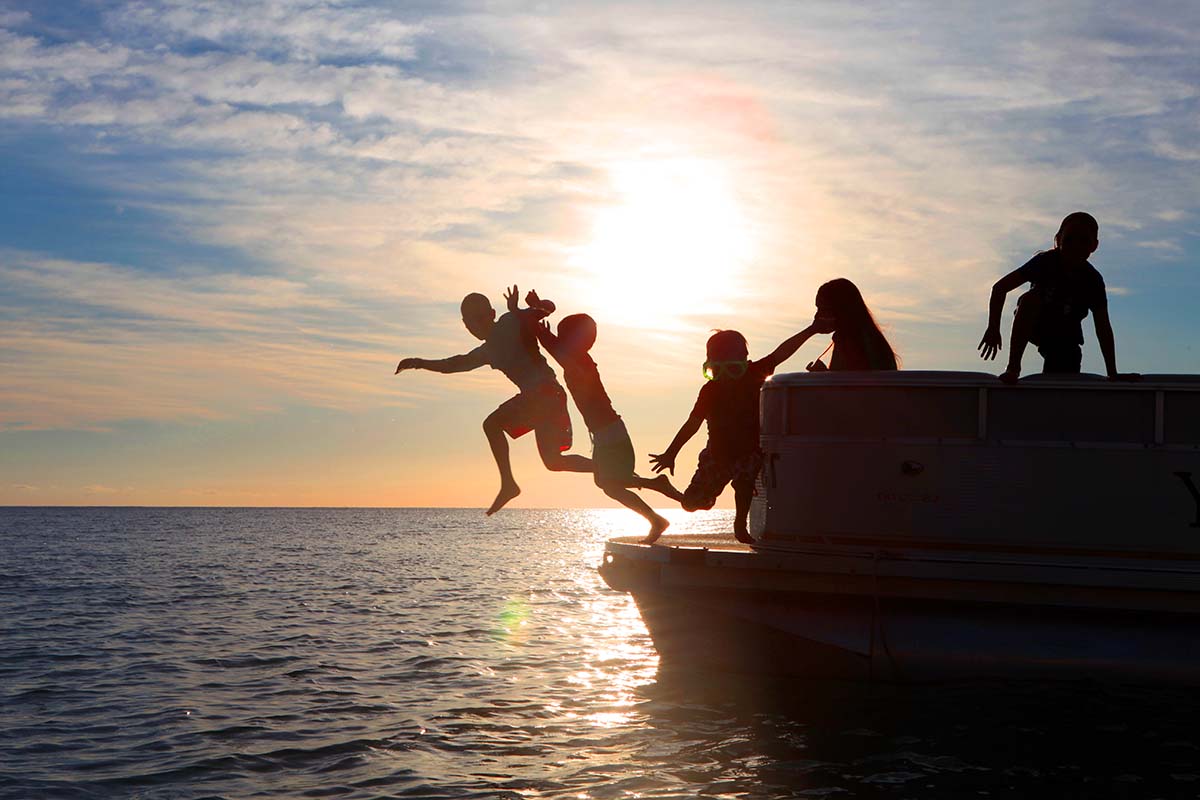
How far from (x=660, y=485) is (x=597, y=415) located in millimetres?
907

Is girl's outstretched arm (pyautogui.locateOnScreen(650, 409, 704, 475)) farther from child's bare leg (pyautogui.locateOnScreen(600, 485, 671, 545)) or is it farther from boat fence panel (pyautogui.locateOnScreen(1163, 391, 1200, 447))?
boat fence panel (pyautogui.locateOnScreen(1163, 391, 1200, 447))

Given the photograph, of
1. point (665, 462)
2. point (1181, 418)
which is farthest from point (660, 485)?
point (1181, 418)

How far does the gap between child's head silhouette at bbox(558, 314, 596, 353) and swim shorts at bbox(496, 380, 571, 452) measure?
39 cm

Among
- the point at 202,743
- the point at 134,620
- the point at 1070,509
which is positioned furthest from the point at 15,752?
the point at 134,620

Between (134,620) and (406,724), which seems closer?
(406,724)

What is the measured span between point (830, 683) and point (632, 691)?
2.52 metres

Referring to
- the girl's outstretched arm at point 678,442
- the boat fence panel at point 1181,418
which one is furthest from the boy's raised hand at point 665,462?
the boat fence panel at point 1181,418

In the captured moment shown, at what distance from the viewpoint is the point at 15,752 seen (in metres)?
8.84

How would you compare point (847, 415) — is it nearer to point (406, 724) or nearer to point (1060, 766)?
point (1060, 766)

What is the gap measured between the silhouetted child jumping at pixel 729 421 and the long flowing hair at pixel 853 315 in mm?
847

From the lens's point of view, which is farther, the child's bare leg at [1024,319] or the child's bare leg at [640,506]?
the child's bare leg at [640,506]

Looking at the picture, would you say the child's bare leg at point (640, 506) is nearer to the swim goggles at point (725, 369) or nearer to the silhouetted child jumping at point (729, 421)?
the silhouetted child jumping at point (729, 421)

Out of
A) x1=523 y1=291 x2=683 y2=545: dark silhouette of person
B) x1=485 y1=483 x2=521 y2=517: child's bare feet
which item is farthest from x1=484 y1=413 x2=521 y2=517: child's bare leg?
x1=523 y1=291 x2=683 y2=545: dark silhouette of person

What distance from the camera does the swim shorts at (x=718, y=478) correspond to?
9789 mm
